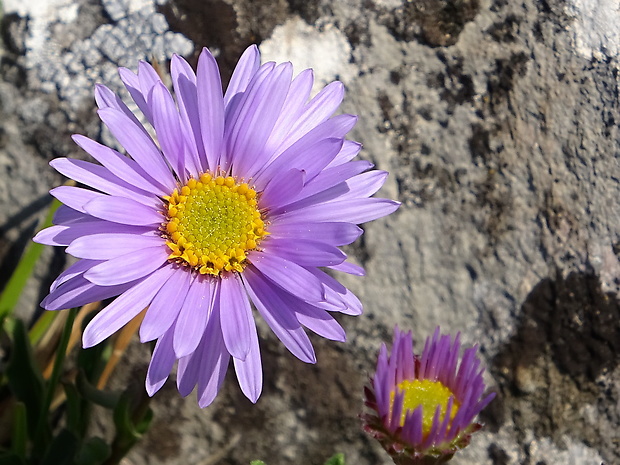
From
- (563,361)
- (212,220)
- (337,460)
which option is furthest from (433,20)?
(337,460)

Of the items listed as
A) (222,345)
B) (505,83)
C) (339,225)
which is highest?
(505,83)

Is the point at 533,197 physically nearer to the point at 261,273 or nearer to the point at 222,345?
the point at 261,273

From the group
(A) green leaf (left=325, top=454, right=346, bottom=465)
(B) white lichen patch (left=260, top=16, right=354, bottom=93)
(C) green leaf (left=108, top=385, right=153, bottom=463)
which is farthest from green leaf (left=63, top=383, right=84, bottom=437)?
(B) white lichen patch (left=260, top=16, right=354, bottom=93)

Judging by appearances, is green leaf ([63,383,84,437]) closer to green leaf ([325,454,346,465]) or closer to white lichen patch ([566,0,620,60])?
green leaf ([325,454,346,465])

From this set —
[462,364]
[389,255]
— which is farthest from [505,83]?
[462,364]

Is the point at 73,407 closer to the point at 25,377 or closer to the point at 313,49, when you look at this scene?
the point at 25,377

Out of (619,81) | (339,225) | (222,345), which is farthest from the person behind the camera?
(619,81)
